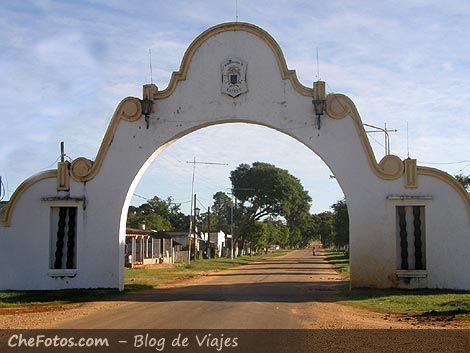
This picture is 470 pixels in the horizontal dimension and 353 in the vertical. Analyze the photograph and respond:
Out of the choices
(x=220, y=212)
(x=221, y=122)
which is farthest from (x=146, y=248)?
(x=220, y=212)

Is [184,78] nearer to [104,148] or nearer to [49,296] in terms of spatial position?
[104,148]

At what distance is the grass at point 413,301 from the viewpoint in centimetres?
1516

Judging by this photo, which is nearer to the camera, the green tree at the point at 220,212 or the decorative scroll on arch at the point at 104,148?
the decorative scroll on arch at the point at 104,148

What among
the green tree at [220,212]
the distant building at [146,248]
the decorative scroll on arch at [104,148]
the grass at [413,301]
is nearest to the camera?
the grass at [413,301]

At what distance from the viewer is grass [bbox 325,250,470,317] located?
15.2m

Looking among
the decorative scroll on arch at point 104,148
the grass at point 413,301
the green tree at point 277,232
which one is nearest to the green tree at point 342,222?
the green tree at point 277,232

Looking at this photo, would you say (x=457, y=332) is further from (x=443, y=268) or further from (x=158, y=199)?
(x=158, y=199)

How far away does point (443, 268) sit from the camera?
20641 millimetres

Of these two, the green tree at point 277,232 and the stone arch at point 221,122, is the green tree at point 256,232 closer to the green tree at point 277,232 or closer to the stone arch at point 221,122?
the green tree at point 277,232

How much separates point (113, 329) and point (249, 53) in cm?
1234

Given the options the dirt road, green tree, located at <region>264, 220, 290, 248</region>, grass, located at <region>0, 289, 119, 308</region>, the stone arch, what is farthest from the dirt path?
green tree, located at <region>264, 220, 290, 248</region>

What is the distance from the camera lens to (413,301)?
17.5 metres

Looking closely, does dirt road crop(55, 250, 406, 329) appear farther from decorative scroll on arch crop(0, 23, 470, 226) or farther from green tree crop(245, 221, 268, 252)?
green tree crop(245, 221, 268, 252)

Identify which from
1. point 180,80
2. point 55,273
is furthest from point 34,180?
point 180,80
